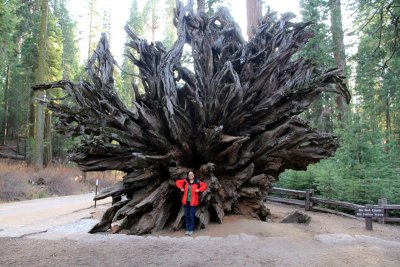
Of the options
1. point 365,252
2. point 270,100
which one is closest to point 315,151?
point 270,100

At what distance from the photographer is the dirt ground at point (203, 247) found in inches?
251

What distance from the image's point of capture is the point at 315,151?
10.9 meters

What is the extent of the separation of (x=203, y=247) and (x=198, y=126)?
11.8 ft

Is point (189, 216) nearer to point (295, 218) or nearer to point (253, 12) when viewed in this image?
point (295, 218)

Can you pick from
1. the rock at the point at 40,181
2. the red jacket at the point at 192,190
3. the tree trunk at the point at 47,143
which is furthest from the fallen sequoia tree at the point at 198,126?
the tree trunk at the point at 47,143

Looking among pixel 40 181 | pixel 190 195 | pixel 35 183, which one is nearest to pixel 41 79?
pixel 40 181

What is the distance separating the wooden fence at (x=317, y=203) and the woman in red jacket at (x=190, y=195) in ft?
18.9

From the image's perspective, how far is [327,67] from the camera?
17.6 metres

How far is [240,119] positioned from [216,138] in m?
1.20

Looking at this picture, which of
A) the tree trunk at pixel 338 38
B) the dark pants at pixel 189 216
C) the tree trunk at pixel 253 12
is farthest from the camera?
the tree trunk at pixel 338 38

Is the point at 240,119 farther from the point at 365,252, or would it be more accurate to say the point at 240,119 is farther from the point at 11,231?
the point at 11,231

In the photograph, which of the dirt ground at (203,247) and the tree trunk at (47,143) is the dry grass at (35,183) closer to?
the tree trunk at (47,143)

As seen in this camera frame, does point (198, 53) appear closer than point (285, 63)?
Yes

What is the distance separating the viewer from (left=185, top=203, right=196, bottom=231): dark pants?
29.2 feet
